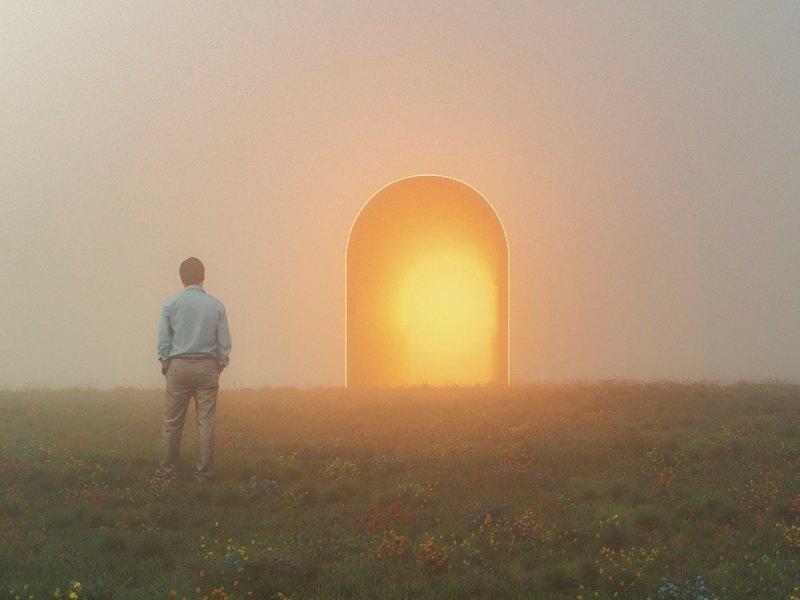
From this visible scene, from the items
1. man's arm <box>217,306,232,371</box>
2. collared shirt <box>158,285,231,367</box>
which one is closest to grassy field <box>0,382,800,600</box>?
man's arm <box>217,306,232,371</box>

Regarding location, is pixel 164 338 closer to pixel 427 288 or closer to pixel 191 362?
pixel 191 362

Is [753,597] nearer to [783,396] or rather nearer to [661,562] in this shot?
[661,562]

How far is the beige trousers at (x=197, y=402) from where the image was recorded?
9.96 metres

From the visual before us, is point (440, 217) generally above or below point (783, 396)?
above

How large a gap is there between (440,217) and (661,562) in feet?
42.4

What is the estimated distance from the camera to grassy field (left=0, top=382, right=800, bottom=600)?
6.71 meters

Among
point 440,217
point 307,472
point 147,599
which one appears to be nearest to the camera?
point 147,599

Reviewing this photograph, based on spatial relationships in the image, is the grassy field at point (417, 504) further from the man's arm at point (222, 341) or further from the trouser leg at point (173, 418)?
the man's arm at point (222, 341)

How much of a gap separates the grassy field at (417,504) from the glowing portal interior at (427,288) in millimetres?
4430

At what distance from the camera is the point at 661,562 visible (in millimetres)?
7164

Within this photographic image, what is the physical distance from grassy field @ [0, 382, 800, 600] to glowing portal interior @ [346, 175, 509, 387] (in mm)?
4430

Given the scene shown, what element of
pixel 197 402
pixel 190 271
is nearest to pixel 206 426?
pixel 197 402

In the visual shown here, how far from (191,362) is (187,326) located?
1.51ft

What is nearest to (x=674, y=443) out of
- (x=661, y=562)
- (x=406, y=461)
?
(x=406, y=461)
